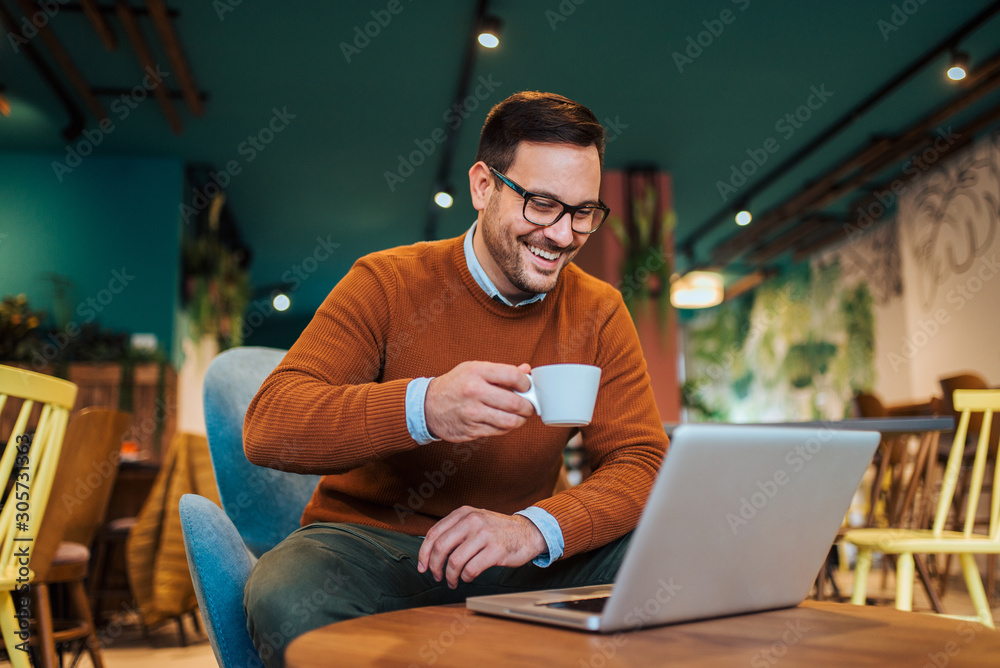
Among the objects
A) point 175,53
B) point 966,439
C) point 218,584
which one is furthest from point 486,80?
point 218,584

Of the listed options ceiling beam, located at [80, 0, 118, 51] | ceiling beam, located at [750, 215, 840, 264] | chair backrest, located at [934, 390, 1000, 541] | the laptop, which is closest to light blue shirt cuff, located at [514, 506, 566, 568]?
the laptop

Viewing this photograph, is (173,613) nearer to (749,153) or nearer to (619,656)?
(619,656)

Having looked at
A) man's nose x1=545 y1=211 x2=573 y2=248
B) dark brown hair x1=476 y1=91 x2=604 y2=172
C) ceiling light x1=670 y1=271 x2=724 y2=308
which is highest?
ceiling light x1=670 y1=271 x2=724 y2=308

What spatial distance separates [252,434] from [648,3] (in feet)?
13.3

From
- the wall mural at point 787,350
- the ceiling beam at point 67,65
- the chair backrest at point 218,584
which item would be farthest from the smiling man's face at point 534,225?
the wall mural at point 787,350

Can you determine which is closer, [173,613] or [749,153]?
[173,613]

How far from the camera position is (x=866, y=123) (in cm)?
594

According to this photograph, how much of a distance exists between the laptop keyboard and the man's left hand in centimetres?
14

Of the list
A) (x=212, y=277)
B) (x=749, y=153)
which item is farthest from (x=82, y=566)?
(x=749, y=153)
